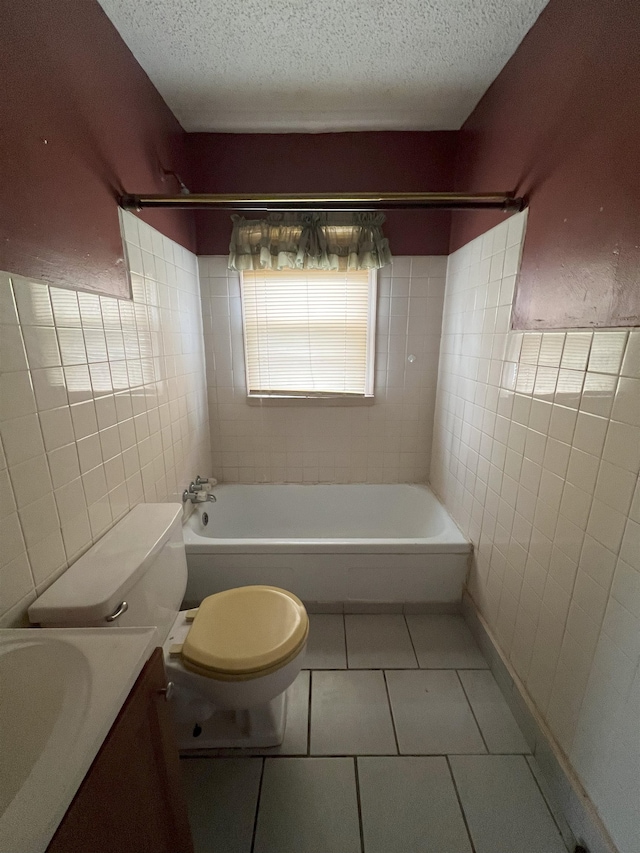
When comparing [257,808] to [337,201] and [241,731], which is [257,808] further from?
[337,201]

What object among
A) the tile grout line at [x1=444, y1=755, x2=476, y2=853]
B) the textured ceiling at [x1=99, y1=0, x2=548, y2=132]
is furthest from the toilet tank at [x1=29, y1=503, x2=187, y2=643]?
the textured ceiling at [x1=99, y1=0, x2=548, y2=132]

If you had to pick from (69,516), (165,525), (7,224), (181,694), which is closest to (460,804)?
(181,694)

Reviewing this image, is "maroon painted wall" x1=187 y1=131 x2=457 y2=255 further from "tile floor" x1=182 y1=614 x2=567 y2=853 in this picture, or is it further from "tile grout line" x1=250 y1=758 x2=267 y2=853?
"tile grout line" x1=250 y1=758 x2=267 y2=853

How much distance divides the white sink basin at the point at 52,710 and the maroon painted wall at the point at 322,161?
6.91 ft

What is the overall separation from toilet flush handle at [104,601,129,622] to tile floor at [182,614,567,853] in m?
0.70

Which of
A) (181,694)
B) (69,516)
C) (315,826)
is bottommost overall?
(315,826)

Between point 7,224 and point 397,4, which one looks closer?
point 7,224

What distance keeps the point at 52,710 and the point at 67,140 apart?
1365 mm

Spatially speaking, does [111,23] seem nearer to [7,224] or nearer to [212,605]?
[7,224]

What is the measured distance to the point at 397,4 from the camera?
113cm

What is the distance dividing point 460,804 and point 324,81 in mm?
2631

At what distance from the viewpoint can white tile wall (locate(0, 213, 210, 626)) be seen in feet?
2.67

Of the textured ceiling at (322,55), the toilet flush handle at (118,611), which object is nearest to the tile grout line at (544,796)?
the toilet flush handle at (118,611)

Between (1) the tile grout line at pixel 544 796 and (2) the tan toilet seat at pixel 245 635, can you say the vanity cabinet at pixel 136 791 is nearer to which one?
(2) the tan toilet seat at pixel 245 635
